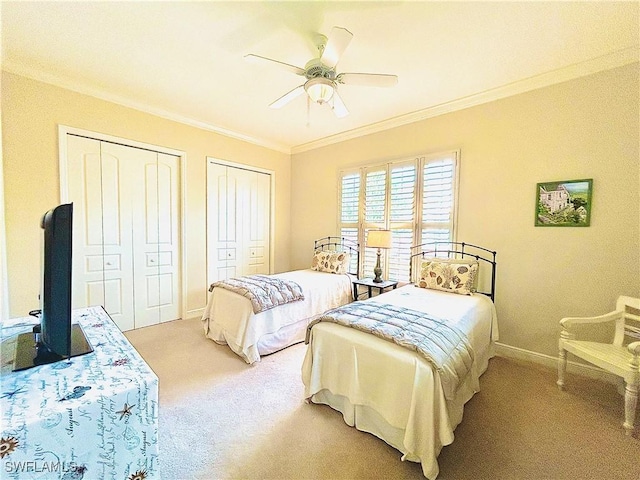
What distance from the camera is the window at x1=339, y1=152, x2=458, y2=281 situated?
3.21m

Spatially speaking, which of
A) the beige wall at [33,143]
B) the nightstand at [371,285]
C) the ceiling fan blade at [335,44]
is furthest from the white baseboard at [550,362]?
the beige wall at [33,143]

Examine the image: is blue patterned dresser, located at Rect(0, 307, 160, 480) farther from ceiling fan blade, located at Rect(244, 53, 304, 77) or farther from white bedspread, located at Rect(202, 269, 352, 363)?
ceiling fan blade, located at Rect(244, 53, 304, 77)

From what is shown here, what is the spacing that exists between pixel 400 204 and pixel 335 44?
87.5 inches

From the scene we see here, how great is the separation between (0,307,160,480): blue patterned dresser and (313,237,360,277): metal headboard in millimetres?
3226

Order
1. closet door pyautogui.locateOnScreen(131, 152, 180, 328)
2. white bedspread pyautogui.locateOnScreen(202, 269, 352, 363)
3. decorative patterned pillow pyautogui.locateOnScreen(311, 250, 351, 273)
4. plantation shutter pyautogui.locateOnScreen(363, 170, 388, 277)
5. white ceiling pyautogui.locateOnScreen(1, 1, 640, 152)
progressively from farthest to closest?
decorative patterned pillow pyautogui.locateOnScreen(311, 250, 351, 273), plantation shutter pyautogui.locateOnScreen(363, 170, 388, 277), closet door pyautogui.locateOnScreen(131, 152, 180, 328), white bedspread pyautogui.locateOnScreen(202, 269, 352, 363), white ceiling pyautogui.locateOnScreen(1, 1, 640, 152)

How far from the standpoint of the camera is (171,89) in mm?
2889

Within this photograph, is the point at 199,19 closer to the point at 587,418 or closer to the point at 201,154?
the point at 201,154

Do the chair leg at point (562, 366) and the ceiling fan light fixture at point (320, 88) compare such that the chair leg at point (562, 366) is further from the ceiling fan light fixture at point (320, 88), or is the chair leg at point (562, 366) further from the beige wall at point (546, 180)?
the ceiling fan light fixture at point (320, 88)

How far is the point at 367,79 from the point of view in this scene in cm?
208

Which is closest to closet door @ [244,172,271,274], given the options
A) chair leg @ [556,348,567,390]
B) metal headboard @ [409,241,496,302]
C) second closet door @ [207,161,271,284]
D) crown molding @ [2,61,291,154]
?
second closet door @ [207,161,271,284]

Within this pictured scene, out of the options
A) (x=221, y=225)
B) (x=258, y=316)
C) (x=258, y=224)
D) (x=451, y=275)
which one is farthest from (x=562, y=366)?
(x=221, y=225)

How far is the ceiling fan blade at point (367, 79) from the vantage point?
203cm

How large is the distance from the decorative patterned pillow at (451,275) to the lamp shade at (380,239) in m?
0.56

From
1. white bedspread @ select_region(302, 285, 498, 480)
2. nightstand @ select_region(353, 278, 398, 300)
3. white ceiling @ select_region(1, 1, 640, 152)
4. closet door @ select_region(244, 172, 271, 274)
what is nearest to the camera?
white bedspread @ select_region(302, 285, 498, 480)
